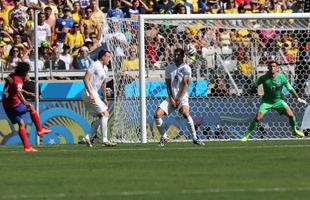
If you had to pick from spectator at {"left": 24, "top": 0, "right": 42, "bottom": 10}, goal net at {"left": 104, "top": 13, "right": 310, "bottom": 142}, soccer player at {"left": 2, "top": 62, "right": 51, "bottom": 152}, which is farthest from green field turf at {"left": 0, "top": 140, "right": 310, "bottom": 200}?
spectator at {"left": 24, "top": 0, "right": 42, "bottom": 10}

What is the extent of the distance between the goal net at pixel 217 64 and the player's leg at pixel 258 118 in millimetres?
1478

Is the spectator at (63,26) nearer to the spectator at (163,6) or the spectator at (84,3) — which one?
the spectator at (84,3)

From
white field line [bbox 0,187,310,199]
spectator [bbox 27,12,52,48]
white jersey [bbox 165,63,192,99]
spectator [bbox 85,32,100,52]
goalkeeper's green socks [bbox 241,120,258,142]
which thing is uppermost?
spectator [bbox 27,12,52,48]

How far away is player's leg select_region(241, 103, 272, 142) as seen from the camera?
83.3 feet

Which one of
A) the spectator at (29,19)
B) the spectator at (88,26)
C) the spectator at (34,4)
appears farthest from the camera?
the spectator at (34,4)

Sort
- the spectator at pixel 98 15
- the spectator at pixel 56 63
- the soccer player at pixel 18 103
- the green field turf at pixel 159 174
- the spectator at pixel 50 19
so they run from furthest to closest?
the spectator at pixel 50 19
the spectator at pixel 98 15
the spectator at pixel 56 63
the soccer player at pixel 18 103
the green field turf at pixel 159 174

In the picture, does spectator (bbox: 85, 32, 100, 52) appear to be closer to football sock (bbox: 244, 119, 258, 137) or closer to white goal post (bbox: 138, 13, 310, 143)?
white goal post (bbox: 138, 13, 310, 143)

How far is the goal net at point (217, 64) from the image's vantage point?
88.0 feet

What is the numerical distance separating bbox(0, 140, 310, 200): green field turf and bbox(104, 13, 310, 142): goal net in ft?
19.8

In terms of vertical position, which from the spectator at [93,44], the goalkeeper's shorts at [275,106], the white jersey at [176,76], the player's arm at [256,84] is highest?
the spectator at [93,44]

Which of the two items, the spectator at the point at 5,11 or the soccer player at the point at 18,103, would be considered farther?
the spectator at the point at 5,11

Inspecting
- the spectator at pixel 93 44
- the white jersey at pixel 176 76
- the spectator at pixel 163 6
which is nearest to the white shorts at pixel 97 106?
the white jersey at pixel 176 76

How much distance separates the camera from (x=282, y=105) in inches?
1011

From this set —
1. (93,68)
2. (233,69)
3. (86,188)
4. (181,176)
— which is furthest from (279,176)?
(233,69)
